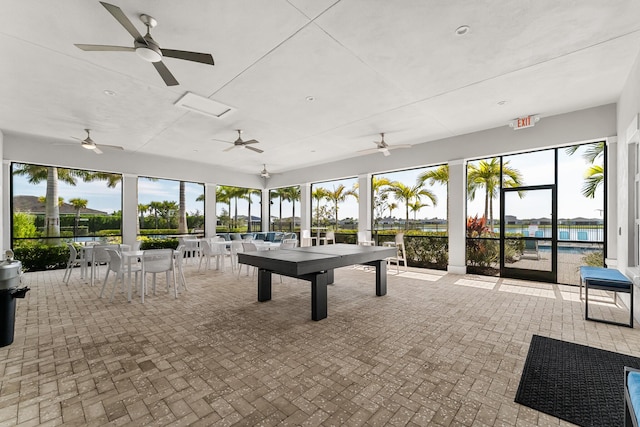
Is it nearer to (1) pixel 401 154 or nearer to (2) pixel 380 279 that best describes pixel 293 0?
(2) pixel 380 279

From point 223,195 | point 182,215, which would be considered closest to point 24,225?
point 182,215

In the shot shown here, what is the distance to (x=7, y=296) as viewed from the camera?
9.59ft

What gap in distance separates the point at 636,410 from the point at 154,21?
14.2ft

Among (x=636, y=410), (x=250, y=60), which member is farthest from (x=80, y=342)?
(x=636, y=410)

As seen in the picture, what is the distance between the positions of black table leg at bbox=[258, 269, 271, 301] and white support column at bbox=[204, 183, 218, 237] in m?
6.49

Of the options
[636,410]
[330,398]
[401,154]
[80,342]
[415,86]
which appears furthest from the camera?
[401,154]

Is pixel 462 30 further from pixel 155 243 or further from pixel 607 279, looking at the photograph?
pixel 155 243

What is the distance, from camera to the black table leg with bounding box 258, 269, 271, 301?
450 centimetres

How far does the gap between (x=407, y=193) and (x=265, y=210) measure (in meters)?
6.18

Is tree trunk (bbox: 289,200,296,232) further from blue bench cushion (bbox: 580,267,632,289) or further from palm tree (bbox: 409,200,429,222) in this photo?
blue bench cushion (bbox: 580,267,632,289)

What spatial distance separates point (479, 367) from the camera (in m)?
2.53

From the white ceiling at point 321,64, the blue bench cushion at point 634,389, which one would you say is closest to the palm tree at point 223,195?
the white ceiling at point 321,64

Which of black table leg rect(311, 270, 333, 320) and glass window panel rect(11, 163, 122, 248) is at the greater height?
glass window panel rect(11, 163, 122, 248)

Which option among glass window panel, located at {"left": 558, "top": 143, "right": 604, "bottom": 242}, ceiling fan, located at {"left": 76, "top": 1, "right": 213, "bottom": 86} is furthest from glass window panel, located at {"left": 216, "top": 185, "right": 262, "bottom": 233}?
glass window panel, located at {"left": 558, "top": 143, "right": 604, "bottom": 242}
